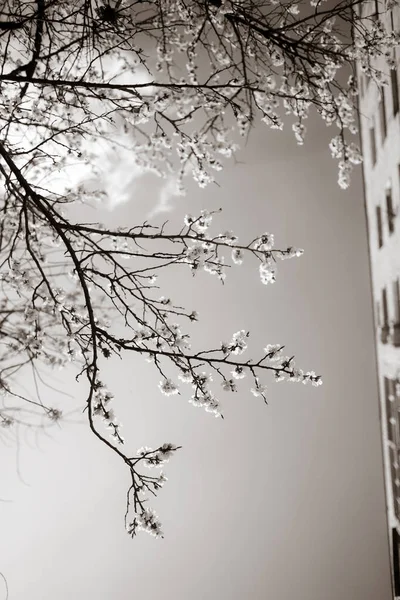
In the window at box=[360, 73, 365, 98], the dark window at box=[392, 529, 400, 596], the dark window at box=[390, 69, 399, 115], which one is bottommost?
the dark window at box=[392, 529, 400, 596]

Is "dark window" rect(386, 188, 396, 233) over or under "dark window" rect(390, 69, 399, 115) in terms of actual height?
under

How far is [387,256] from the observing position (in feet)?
41.7

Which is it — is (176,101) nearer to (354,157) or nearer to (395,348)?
(354,157)

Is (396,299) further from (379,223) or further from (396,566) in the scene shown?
(396,566)

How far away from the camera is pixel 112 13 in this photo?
4871 millimetres

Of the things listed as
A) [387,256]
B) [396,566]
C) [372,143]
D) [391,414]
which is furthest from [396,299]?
[396,566]

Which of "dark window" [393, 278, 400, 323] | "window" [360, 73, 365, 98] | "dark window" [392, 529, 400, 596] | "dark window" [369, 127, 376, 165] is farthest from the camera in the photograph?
"window" [360, 73, 365, 98]

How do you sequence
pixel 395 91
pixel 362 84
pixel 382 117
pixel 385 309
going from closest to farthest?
1. pixel 395 91
2. pixel 382 117
3. pixel 385 309
4. pixel 362 84

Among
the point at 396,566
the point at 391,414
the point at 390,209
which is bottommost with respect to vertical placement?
the point at 396,566

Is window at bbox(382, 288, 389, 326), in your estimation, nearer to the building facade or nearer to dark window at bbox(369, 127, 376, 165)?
the building facade

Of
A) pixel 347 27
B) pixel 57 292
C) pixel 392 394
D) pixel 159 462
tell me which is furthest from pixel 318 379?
pixel 347 27

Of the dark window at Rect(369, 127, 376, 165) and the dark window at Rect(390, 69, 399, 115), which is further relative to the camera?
the dark window at Rect(369, 127, 376, 165)

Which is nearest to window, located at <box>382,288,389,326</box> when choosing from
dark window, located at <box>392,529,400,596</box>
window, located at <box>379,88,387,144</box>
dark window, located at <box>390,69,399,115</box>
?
window, located at <box>379,88,387,144</box>

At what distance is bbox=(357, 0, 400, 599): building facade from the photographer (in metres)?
11.9
